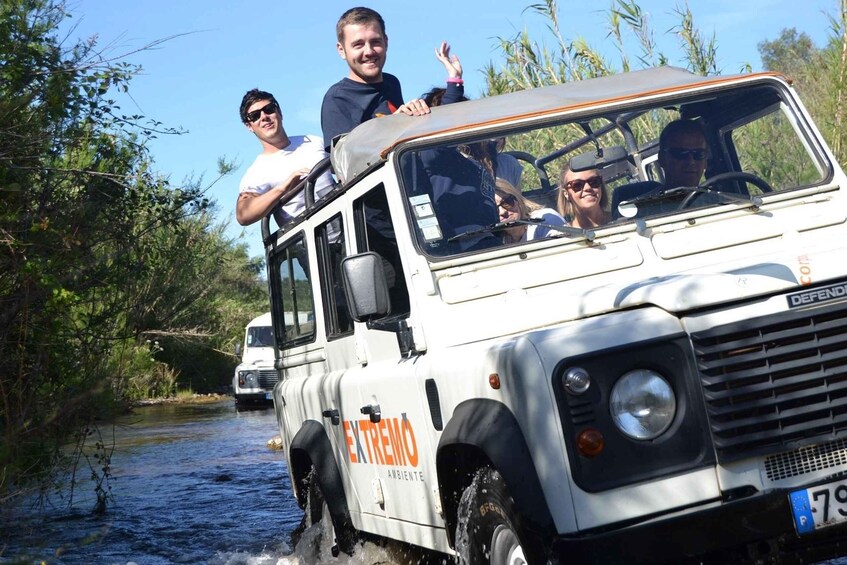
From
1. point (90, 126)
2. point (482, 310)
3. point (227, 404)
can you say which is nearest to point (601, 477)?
point (482, 310)

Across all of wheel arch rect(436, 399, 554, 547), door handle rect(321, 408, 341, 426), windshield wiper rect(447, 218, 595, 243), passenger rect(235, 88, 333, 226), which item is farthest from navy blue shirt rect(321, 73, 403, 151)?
wheel arch rect(436, 399, 554, 547)

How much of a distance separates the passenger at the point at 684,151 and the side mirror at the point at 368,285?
1523mm

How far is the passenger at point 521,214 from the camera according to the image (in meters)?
5.08

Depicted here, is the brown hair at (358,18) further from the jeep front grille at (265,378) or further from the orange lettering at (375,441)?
the jeep front grille at (265,378)

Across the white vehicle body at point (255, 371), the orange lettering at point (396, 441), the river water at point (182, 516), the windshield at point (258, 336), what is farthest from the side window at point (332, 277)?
the windshield at point (258, 336)

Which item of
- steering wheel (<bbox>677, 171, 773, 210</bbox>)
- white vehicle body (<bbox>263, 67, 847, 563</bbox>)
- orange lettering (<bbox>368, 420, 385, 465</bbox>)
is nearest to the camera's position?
white vehicle body (<bbox>263, 67, 847, 563</bbox>)

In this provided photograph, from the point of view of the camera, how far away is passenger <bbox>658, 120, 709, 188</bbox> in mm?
5586

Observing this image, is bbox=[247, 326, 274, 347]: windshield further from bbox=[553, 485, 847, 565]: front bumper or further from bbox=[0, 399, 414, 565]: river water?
bbox=[553, 485, 847, 565]: front bumper

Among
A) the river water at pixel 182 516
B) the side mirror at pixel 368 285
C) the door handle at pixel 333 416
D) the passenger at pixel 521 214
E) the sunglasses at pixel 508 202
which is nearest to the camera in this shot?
the side mirror at pixel 368 285

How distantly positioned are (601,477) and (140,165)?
25.9ft

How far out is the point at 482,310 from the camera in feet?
16.1

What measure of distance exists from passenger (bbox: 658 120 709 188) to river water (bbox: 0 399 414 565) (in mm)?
2599

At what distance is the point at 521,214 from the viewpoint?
521cm

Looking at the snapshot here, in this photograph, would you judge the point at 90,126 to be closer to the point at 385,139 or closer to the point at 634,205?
the point at 385,139
